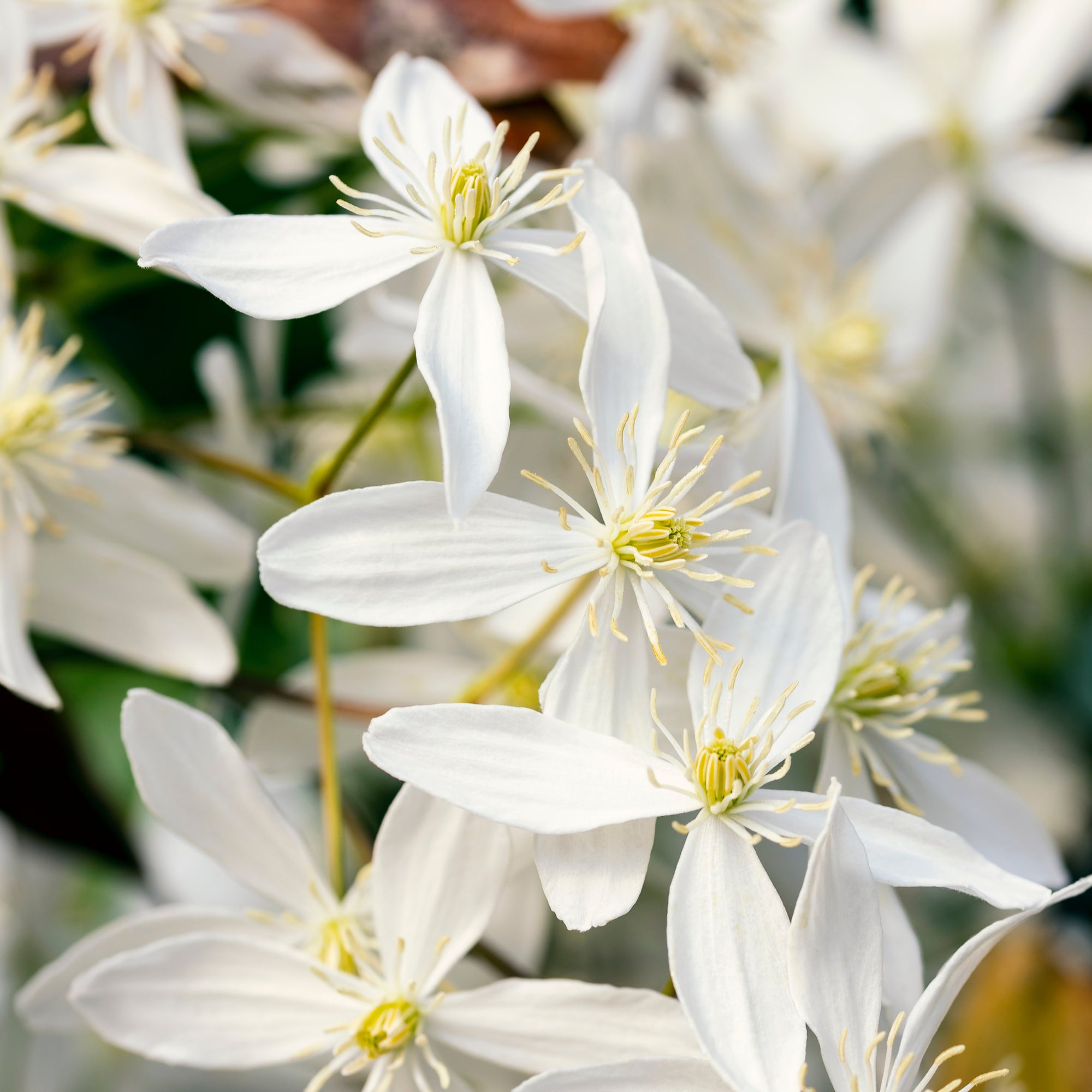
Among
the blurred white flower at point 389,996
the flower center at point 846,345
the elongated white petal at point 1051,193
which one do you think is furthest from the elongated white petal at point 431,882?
the elongated white petal at point 1051,193

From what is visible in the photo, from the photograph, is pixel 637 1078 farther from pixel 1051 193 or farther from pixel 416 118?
pixel 1051 193

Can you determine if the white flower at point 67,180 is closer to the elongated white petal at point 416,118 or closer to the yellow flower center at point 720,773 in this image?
the elongated white petal at point 416,118

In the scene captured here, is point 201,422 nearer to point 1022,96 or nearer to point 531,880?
point 531,880

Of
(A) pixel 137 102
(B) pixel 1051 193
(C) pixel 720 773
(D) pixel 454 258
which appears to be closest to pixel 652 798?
(C) pixel 720 773

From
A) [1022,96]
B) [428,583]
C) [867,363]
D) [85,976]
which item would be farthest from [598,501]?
[1022,96]

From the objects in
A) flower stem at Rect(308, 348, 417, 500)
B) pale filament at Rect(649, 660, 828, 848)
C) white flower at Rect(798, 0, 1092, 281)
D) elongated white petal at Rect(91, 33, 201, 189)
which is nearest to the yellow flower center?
pale filament at Rect(649, 660, 828, 848)
